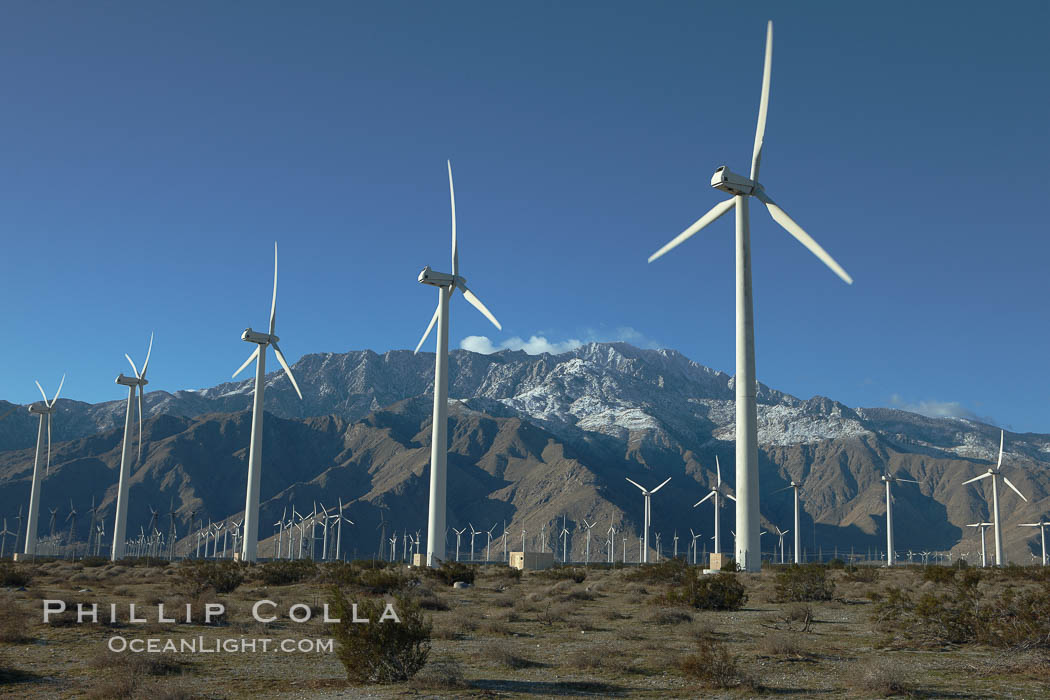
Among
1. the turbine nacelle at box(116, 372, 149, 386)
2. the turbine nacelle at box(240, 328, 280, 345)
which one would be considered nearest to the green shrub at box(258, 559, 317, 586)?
the turbine nacelle at box(240, 328, 280, 345)

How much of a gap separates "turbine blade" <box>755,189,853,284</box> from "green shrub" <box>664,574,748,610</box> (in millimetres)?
17344

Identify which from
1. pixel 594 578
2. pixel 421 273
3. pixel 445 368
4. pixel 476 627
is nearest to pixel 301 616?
pixel 476 627

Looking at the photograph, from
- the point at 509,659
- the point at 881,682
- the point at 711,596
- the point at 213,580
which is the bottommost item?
the point at 213,580

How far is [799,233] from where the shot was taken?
5175 cm

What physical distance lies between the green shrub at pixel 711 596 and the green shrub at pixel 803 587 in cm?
360

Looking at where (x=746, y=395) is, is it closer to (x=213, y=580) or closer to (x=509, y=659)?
(x=213, y=580)

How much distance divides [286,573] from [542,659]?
28.5 meters

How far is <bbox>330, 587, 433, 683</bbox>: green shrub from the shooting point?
1781 centimetres

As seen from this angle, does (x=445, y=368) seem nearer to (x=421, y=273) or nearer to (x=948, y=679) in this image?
(x=421, y=273)

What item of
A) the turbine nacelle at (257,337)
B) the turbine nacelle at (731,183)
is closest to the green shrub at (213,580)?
the turbine nacelle at (731,183)

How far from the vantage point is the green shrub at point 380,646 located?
701 inches

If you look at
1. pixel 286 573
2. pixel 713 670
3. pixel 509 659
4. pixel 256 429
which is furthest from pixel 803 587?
pixel 256 429

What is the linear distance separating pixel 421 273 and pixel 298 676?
53.3 metres

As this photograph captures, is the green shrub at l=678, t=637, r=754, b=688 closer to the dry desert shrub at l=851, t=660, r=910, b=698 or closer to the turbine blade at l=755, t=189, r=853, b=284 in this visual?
the dry desert shrub at l=851, t=660, r=910, b=698
